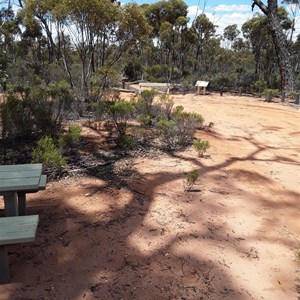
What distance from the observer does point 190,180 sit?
3.86 metres

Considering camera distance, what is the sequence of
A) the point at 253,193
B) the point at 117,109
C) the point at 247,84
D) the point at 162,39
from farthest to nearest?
the point at 162,39 → the point at 247,84 → the point at 117,109 → the point at 253,193

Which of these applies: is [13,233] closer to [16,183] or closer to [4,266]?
[4,266]

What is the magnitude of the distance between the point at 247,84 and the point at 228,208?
19729 millimetres

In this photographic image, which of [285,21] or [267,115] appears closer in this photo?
[267,115]

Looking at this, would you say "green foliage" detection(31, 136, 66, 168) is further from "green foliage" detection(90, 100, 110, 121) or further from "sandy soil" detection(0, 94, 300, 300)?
"green foliage" detection(90, 100, 110, 121)

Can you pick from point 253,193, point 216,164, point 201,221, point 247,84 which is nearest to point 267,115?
point 216,164

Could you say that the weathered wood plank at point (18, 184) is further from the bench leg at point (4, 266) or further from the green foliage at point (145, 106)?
the green foliage at point (145, 106)

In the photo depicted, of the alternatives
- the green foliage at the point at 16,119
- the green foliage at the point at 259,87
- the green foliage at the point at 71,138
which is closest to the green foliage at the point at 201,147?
the green foliage at the point at 71,138

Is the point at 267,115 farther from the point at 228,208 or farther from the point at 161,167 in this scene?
the point at 228,208

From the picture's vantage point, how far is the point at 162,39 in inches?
923

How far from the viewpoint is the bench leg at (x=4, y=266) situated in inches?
89.4

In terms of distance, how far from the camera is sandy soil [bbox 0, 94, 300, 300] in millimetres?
2371

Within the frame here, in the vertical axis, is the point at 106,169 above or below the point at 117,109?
below

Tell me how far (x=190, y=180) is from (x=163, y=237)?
3.45 feet
